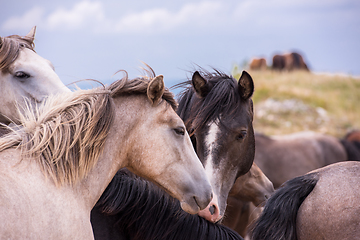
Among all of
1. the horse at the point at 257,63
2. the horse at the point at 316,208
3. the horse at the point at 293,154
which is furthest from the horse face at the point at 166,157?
the horse at the point at 257,63

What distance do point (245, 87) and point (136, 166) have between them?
150 cm

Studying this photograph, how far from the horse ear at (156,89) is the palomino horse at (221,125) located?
2.39 ft

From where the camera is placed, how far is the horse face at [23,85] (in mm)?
2773

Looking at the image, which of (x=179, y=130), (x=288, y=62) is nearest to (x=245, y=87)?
(x=179, y=130)

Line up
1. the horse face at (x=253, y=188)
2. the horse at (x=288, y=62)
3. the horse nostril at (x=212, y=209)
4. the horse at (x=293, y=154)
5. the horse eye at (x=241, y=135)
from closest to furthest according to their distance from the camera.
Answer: the horse nostril at (x=212, y=209), the horse eye at (x=241, y=135), the horse face at (x=253, y=188), the horse at (x=293, y=154), the horse at (x=288, y=62)

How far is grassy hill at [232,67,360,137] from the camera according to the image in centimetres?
1340

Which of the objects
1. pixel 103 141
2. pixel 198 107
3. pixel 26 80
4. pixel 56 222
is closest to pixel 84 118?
pixel 103 141

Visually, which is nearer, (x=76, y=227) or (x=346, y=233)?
(x=76, y=227)

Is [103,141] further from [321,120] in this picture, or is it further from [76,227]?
[321,120]

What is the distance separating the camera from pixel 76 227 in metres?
1.80

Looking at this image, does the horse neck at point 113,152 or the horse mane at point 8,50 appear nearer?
the horse neck at point 113,152

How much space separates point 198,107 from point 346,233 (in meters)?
1.56

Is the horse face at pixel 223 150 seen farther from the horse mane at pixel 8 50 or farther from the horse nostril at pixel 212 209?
the horse mane at pixel 8 50

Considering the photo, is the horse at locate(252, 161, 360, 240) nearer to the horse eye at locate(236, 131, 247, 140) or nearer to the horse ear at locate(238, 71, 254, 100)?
the horse eye at locate(236, 131, 247, 140)
